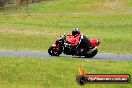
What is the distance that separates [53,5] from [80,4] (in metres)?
4.21

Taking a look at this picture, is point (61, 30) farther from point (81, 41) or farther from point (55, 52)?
point (81, 41)

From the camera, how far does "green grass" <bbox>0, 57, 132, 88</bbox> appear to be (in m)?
18.0

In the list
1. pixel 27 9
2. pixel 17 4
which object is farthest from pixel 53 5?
pixel 17 4

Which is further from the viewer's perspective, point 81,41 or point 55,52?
point 55,52

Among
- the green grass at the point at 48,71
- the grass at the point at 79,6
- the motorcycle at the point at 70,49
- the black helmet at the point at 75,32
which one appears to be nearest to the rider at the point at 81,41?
the black helmet at the point at 75,32

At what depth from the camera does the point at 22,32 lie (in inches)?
1559

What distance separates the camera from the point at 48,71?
19.4m

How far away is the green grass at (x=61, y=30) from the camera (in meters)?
33.2

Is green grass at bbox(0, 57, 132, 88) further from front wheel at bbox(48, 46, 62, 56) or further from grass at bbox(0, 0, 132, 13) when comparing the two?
grass at bbox(0, 0, 132, 13)

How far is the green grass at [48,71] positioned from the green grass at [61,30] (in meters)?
9.07

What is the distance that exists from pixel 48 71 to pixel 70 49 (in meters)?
6.86

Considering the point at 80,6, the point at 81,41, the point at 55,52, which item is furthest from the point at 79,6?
the point at 81,41

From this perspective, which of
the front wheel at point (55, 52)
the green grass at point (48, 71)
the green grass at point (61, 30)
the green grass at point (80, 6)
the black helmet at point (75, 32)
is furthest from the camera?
the green grass at point (80, 6)

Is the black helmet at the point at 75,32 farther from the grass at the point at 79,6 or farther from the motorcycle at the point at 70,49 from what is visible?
the grass at the point at 79,6
